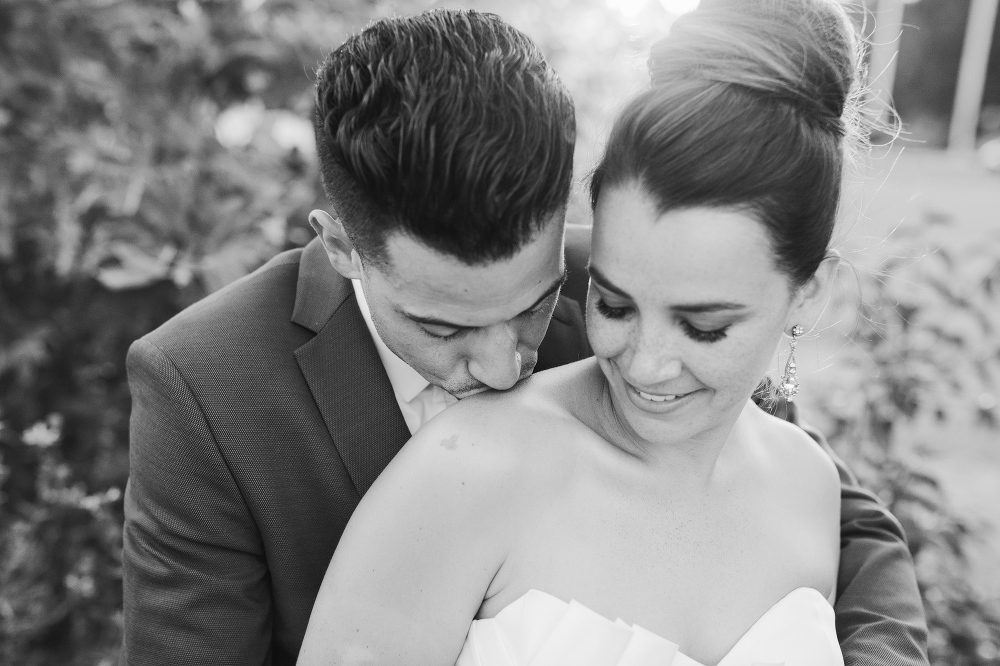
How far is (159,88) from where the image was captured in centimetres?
319

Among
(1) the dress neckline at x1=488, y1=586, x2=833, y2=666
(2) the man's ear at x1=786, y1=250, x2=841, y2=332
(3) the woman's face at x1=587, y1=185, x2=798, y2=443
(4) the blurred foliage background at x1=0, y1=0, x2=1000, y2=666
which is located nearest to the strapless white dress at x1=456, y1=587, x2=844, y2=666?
(1) the dress neckline at x1=488, y1=586, x2=833, y2=666

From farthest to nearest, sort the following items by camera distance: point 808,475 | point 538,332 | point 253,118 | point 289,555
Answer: point 253,118
point 808,475
point 289,555
point 538,332

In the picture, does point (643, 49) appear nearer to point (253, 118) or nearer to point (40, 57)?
point (253, 118)

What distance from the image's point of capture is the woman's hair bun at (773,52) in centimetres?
176

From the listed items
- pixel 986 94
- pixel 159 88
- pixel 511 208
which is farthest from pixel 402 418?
pixel 986 94

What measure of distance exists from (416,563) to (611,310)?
640mm

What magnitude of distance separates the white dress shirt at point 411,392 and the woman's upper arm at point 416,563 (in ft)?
1.68

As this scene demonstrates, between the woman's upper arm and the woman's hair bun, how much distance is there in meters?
0.91

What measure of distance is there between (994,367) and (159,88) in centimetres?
346

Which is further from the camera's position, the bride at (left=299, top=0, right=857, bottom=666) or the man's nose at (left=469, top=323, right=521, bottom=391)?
the man's nose at (left=469, top=323, right=521, bottom=391)

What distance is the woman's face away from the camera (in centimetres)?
164

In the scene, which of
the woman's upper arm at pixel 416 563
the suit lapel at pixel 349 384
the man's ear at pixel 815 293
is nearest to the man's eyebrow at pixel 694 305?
the man's ear at pixel 815 293

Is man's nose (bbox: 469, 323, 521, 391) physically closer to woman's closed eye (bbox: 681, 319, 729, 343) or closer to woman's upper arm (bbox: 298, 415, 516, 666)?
woman's upper arm (bbox: 298, 415, 516, 666)

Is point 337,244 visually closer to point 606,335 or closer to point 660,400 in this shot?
point 606,335
